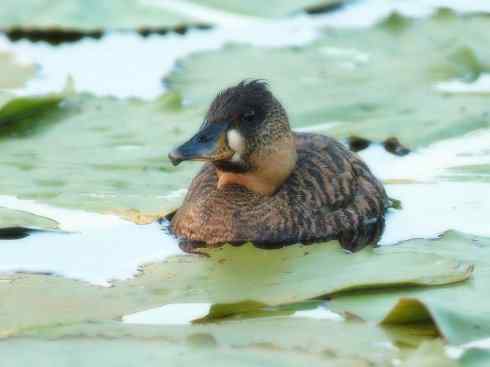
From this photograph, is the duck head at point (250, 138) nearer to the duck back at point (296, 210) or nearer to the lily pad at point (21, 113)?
the duck back at point (296, 210)

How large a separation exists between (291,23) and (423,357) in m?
7.30

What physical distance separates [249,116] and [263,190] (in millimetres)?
434

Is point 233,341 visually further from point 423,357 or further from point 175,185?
point 175,185

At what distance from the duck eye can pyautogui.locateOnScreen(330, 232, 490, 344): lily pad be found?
4.47ft

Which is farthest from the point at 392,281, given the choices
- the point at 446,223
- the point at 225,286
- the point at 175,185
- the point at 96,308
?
the point at 175,185

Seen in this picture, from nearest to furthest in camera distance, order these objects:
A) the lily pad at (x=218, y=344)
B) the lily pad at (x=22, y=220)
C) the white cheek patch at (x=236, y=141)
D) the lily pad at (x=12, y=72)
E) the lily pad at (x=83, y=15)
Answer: the lily pad at (x=218, y=344), the lily pad at (x=22, y=220), the white cheek patch at (x=236, y=141), the lily pad at (x=12, y=72), the lily pad at (x=83, y=15)

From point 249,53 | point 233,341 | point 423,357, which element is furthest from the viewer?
point 249,53

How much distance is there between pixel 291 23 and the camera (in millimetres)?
11852

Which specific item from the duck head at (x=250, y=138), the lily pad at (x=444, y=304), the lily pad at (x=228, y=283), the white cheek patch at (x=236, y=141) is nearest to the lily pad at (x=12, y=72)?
the duck head at (x=250, y=138)

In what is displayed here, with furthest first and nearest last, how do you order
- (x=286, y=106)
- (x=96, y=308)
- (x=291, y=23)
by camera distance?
(x=291, y=23) < (x=286, y=106) < (x=96, y=308)

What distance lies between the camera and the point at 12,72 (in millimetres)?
9984

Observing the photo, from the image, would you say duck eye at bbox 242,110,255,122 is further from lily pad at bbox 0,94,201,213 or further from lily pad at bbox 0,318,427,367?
lily pad at bbox 0,318,427,367

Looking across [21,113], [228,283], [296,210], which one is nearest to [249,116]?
[296,210]

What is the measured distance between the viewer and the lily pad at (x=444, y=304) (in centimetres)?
534
